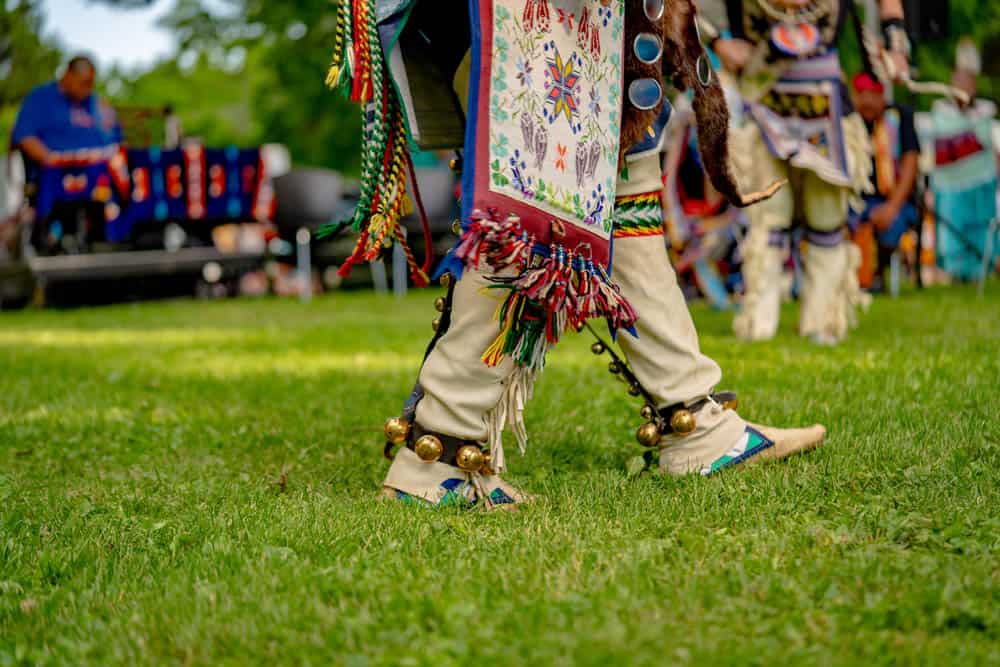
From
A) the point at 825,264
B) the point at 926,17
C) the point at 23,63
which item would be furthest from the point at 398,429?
the point at 23,63

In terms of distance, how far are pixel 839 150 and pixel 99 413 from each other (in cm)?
350

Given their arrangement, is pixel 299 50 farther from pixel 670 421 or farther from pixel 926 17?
pixel 670 421

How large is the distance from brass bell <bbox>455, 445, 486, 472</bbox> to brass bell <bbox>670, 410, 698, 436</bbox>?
52 cm

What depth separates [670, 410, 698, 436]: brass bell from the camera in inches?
117

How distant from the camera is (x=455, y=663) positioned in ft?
5.83

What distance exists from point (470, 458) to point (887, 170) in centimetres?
742

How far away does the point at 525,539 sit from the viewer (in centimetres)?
242

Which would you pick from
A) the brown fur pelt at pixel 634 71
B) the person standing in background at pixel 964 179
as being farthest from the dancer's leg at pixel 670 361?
the person standing in background at pixel 964 179

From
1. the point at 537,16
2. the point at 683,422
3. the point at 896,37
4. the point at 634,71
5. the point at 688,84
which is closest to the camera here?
the point at 537,16

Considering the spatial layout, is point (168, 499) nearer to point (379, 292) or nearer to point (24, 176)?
point (24, 176)

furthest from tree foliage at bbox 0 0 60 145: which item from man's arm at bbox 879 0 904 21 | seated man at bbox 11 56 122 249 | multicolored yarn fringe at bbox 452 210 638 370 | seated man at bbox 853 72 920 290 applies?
multicolored yarn fringe at bbox 452 210 638 370

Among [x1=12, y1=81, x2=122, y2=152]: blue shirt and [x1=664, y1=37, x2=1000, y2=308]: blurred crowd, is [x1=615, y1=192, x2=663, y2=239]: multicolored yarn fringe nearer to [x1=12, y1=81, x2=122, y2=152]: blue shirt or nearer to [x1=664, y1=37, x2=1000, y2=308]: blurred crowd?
[x1=664, y1=37, x2=1000, y2=308]: blurred crowd

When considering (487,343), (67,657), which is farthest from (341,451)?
(67,657)

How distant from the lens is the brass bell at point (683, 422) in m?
2.98
